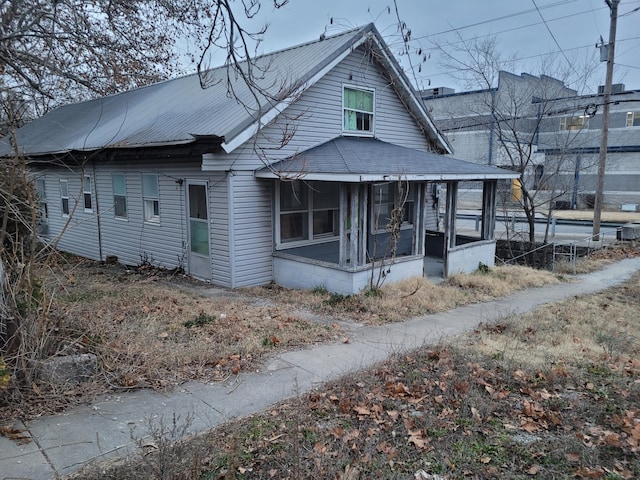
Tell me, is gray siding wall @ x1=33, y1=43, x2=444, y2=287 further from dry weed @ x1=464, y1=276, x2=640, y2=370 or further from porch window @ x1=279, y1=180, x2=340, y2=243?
dry weed @ x1=464, y1=276, x2=640, y2=370

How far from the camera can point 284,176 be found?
29.0ft

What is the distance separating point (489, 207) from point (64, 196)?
1403 centimetres

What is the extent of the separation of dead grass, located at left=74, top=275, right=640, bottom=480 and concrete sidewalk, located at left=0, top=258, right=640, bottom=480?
26 cm

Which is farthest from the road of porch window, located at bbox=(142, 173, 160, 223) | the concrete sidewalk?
the concrete sidewalk

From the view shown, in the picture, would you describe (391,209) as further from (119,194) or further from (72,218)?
(72,218)

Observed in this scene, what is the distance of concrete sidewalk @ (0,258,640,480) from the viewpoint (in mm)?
3684

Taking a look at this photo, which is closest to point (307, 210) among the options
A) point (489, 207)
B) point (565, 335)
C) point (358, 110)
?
point (358, 110)

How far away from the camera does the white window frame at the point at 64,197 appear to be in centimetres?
1612

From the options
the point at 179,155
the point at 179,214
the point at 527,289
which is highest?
the point at 179,155

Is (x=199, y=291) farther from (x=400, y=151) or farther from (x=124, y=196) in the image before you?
(x=400, y=151)

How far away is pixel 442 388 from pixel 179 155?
26.9 ft

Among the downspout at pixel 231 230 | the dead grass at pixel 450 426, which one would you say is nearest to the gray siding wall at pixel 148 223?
the downspout at pixel 231 230

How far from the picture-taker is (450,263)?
11.9m

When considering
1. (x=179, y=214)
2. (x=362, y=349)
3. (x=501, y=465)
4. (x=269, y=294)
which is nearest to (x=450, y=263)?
(x=269, y=294)
